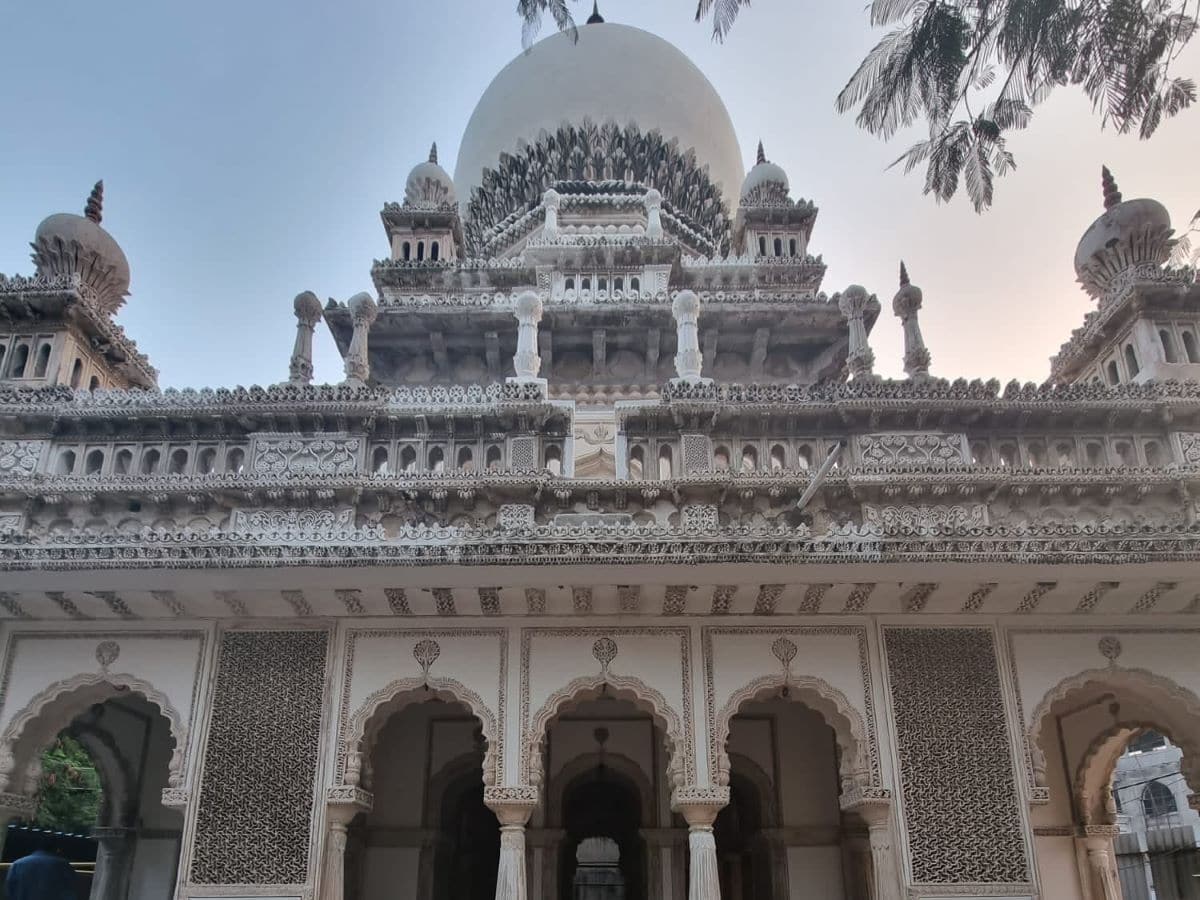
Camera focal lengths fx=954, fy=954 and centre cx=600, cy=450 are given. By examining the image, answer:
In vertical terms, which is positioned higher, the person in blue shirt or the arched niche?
the arched niche

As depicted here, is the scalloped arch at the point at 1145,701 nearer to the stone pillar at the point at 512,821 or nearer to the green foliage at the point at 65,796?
the stone pillar at the point at 512,821

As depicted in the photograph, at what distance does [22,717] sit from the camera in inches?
383

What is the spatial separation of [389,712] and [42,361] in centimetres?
825

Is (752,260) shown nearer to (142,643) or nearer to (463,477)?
(463,477)

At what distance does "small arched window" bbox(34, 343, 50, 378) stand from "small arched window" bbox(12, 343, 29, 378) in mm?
157

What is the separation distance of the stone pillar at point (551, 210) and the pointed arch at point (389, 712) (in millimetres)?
10325

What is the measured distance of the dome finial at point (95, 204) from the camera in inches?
601

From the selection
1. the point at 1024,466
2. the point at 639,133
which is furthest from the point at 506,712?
the point at 639,133

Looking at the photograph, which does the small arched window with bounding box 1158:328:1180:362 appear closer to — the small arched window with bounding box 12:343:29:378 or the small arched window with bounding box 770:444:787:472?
the small arched window with bounding box 770:444:787:472

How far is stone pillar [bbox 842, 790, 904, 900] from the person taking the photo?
29.6 feet

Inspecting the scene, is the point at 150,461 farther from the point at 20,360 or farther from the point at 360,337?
the point at 360,337

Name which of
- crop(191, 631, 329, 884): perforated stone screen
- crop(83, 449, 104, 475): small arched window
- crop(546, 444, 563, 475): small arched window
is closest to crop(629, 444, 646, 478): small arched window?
crop(546, 444, 563, 475): small arched window

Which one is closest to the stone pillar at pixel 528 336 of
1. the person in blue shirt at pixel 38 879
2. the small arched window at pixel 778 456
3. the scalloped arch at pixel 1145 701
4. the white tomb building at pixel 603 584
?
the white tomb building at pixel 603 584

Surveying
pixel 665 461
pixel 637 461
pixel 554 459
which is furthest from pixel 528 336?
pixel 665 461
